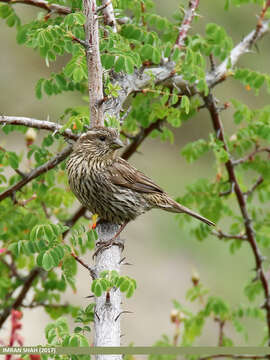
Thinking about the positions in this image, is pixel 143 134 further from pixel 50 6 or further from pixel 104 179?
pixel 50 6

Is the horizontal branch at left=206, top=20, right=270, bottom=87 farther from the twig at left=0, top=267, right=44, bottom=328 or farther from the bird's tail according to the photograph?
the twig at left=0, top=267, right=44, bottom=328

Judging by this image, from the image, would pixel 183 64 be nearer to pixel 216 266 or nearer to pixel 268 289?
pixel 268 289

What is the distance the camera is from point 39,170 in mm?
3783

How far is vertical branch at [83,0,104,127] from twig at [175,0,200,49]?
85 centimetres

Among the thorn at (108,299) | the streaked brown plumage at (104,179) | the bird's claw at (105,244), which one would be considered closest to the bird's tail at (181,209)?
the streaked brown plumage at (104,179)

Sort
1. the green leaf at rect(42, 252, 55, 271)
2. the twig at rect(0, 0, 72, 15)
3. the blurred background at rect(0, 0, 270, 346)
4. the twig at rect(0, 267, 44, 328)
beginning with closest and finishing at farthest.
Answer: the green leaf at rect(42, 252, 55, 271) → the twig at rect(0, 0, 72, 15) → the twig at rect(0, 267, 44, 328) → the blurred background at rect(0, 0, 270, 346)

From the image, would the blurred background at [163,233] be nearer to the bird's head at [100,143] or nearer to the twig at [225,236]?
the twig at [225,236]

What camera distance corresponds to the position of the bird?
3.82 metres

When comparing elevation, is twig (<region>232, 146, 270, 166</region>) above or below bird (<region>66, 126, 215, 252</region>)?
above

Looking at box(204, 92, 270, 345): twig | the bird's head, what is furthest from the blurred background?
the bird's head

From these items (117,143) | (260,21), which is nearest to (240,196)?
(117,143)

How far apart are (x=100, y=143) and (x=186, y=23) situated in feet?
3.21

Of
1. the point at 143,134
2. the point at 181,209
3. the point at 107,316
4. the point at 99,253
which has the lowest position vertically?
the point at 107,316

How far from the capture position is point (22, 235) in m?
4.20
